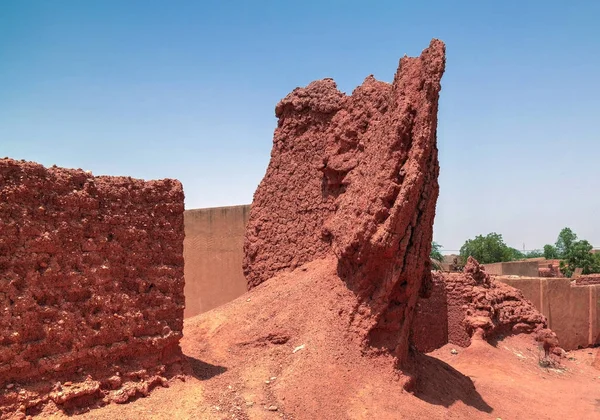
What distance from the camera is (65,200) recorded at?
5.65 metres

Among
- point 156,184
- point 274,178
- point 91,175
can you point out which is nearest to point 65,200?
point 91,175

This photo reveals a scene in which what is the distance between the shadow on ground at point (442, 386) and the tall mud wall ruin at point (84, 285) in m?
3.38

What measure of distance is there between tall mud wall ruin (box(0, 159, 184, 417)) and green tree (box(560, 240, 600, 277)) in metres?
32.3

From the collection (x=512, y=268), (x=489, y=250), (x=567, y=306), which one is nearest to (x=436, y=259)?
(x=512, y=268)

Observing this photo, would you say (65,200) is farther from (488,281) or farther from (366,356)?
(488,281)

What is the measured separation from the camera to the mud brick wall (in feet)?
17.1

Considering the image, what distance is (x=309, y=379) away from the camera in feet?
21.6

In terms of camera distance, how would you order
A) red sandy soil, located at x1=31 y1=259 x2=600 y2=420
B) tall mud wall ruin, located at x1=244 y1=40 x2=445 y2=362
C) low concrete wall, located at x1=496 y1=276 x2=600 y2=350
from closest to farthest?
1. red sandy soil, located at x1=31 y1=259 x2=600 y2=420
2. tall mud wall ruin, located at x1=244 y1=40 x2=445 y2=362
3. low concrete wall, located at x1=496 y1=276 x2=600 y2=350

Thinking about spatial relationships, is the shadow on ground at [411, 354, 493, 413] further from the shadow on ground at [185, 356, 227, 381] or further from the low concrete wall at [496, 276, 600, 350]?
the low concrete wall at [496, 276, 600, 350]

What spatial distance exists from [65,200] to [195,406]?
247 cm

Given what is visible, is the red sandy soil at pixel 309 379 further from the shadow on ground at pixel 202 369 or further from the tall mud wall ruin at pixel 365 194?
the tall mud wall ruin at pixel 365 194

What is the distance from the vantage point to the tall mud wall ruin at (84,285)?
520 cm

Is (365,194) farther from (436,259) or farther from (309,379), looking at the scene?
(436,259)

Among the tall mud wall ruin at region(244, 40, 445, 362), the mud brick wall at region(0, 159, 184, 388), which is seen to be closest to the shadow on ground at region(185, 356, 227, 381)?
the mud brick wall at region(0, 159, 184, 388)
